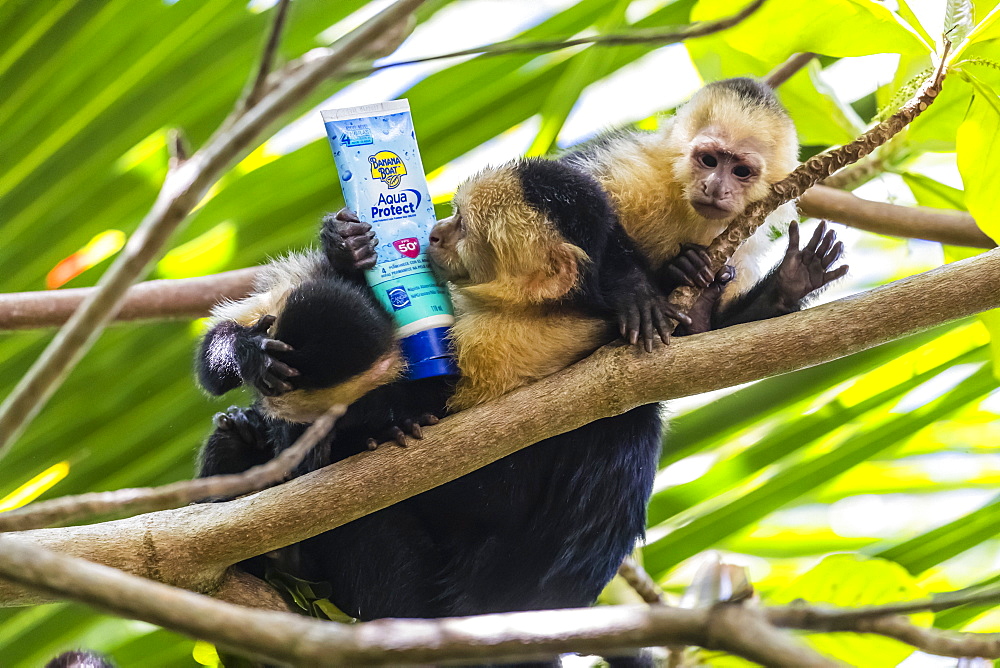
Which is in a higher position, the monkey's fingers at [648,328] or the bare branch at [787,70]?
the bare branch at [787,70]

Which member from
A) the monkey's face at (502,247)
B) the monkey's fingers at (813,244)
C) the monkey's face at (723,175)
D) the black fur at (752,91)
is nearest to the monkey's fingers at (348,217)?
the monkey's face at (502,247)

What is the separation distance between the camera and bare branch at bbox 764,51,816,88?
232cm

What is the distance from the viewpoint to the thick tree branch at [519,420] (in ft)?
4.42

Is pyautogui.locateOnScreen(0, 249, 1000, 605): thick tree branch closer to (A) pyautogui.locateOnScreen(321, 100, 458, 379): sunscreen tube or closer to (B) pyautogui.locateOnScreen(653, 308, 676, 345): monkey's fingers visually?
(B) pyautogui.locateOnScreen(653, 308, 676, 345): monkey's fingers

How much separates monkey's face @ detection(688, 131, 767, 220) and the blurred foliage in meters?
0.20

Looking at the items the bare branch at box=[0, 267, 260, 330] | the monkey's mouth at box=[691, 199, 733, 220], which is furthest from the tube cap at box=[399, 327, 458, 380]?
the monkey's mouth at box=[691, 199, 733, 220]

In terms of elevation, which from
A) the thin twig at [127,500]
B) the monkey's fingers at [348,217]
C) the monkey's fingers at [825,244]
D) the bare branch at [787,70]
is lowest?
the monkey's fingers at [825,244]

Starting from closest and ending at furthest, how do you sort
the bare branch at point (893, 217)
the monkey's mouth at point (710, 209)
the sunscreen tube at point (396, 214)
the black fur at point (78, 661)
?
the sunscreen tube at point (396, 214)
the black fur at point (78, 661)
the monkey's mouth at point (710, 209)
the bare branch at point (893, 217)

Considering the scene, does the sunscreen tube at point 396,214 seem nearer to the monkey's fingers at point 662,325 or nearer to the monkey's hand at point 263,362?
the monkey's hand at point 263,362

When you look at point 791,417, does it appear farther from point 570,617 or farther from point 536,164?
point 570,617

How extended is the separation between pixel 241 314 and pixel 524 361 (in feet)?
1.76

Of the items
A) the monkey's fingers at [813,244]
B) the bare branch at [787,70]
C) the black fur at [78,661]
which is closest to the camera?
the black fur at [78,661]

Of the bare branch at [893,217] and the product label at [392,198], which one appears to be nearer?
the product label at [392,198]

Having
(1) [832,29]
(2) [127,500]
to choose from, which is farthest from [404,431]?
(1) [832,29]
